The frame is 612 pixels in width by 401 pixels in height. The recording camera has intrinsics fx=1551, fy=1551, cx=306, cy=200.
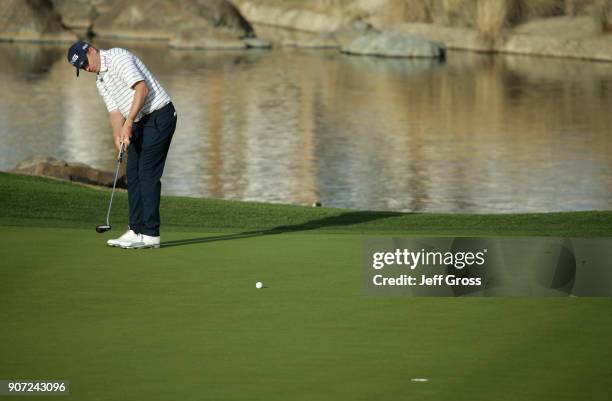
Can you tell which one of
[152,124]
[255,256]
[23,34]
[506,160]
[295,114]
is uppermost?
[23,34]

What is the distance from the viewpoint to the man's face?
1012 cm

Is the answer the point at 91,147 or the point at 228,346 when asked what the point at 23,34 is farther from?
the point at 228,346

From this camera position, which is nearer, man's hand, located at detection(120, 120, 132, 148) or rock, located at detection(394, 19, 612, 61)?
man's hand, located at detection(120, 120, 132, 148)

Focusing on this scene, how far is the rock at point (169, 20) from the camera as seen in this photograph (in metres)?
63.3

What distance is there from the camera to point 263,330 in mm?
7512

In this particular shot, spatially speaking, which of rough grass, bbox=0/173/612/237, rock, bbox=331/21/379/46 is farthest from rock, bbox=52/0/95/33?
rough grass, bbox=0/173/612/237

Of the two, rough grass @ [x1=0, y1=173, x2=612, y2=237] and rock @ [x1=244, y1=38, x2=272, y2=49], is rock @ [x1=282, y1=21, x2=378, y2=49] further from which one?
rough grass @ [x1=0, y1=173, x2=612, y2=237]

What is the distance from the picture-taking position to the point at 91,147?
30750 mm

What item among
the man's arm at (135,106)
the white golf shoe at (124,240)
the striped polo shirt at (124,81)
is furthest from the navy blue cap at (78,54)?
the white golf shoe at (124,240)

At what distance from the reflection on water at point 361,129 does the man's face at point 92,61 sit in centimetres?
1221

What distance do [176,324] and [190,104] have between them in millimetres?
31336

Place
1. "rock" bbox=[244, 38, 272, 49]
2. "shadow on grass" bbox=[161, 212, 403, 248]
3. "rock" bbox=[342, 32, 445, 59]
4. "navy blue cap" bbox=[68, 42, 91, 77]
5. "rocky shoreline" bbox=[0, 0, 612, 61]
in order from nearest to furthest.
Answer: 1. "navy blue cap" bbox=[68, 42, 91, 77]
2. "shadow on grass" bbox=[161, 212, 403, 248]
3. "rocky shoreline" bbox=[0, 0, 612, 61]
4. "rock" bbox=[342, 32, 445, 59]
5. "rock" bbox=[244, 38, 272, 49]

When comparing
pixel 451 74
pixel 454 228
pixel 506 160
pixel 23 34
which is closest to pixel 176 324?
pixel 454 228

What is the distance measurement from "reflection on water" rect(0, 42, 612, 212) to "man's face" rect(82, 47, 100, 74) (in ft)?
40.1
